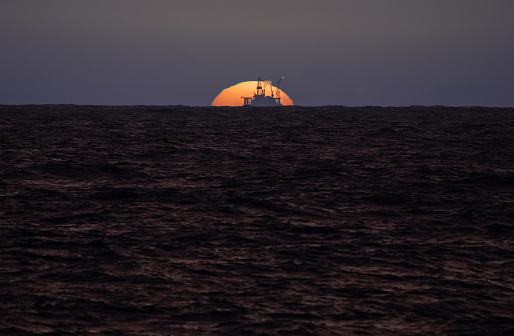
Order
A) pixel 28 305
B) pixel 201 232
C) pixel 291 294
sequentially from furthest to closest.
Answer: pixel 201 232, pixel 291 294, pixel 28 305

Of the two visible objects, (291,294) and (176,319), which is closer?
(176,319)

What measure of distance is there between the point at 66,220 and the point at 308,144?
1484 centimetres

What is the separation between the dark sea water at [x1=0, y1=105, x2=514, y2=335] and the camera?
713cm

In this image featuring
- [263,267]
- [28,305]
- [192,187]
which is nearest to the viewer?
[28,305]

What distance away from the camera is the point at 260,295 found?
7809 mm

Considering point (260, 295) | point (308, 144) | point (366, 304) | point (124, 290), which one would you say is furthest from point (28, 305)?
point (308, 144)

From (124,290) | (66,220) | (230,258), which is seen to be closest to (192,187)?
(66,220)

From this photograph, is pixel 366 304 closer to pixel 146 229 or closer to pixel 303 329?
pixel 303 329

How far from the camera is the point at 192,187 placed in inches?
593

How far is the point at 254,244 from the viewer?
1016 centimetres

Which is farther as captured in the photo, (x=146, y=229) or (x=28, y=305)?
(x=146, y=229)

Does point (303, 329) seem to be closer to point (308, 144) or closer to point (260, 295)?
point (260, 295)

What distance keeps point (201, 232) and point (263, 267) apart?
7.48ft

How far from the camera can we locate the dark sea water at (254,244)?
7133 mm
